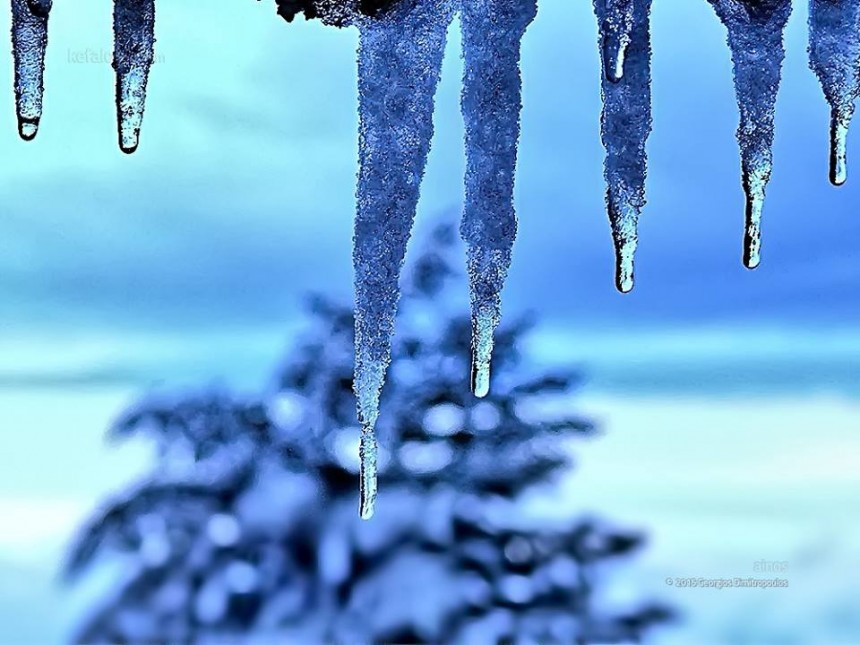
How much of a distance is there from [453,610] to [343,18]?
1.71 m

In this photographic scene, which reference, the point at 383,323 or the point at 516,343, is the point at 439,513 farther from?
the point at 383,323

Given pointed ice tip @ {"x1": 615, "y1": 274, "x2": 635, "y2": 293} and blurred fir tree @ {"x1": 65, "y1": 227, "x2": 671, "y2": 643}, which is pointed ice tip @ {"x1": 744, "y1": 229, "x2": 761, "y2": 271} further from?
blurred fir tree @ {"x1": 65, "y1": 227, "x2": 671, "y2": 643}

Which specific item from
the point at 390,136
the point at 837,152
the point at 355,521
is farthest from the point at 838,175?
the point at 355,521

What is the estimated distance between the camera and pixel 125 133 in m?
0.70

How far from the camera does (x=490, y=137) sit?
27.7 inches

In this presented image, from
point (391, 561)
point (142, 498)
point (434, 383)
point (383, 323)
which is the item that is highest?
point (383, 323)

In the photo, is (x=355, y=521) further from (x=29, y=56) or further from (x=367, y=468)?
(x=29, y=56)

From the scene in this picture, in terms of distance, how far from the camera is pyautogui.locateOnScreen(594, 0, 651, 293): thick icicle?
2.16 feet

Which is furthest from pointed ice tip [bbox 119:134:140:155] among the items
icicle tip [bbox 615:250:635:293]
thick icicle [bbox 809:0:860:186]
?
thick icicle [bbox 809:0:860:186]

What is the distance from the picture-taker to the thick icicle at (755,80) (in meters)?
0.67

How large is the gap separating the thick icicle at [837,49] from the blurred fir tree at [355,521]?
126cm

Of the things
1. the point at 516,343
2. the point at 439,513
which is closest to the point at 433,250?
the point at 516,343

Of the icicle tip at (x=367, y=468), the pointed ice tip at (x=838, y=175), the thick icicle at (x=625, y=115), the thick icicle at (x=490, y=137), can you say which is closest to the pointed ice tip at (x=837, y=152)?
the pointed ice tip at (x=838, y=175)

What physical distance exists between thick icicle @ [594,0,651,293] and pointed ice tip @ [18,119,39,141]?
18.1 inches
